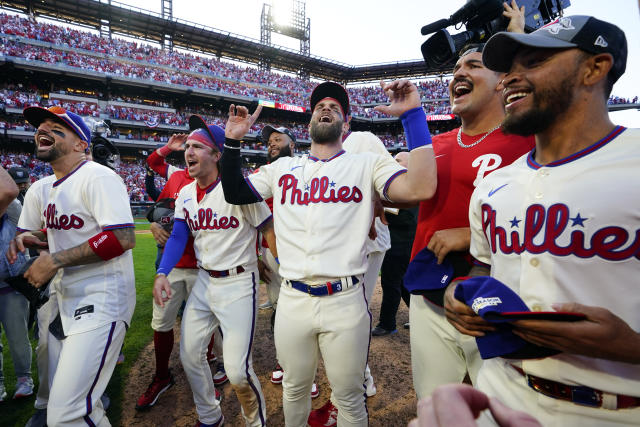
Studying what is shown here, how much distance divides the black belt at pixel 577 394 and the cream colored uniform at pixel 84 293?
2571mm

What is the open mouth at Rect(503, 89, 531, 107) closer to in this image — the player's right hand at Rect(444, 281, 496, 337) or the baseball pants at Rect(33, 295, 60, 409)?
Result: the player's right hand at Rect(444, 281, 496, 337)

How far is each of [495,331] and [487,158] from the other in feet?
3.48

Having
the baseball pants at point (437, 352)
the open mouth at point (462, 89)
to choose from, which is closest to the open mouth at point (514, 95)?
the open mouth at point (462, 89)

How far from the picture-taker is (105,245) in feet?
7.52

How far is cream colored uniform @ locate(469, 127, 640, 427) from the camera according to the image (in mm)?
1000

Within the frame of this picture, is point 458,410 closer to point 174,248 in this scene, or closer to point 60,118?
point 174,248

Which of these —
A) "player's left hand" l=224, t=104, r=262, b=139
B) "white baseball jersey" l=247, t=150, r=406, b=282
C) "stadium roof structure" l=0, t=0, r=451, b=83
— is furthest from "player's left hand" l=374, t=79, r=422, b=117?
"stadium roof structure" l=0, t=0, r=451, b=83

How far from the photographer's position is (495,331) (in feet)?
3.77

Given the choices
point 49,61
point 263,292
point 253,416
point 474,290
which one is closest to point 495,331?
point 474,290

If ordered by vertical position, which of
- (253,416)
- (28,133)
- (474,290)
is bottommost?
(253,416)

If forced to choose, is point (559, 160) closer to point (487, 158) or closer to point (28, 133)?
point (487, 158)

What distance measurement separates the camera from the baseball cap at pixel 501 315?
988 mm

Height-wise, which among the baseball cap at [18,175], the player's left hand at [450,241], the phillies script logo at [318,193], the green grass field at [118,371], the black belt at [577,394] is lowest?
the green grass field at [118,371]

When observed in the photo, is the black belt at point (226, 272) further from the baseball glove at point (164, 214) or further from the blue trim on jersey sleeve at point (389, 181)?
the blue trim on jersey sleeve at point (389, 181)
